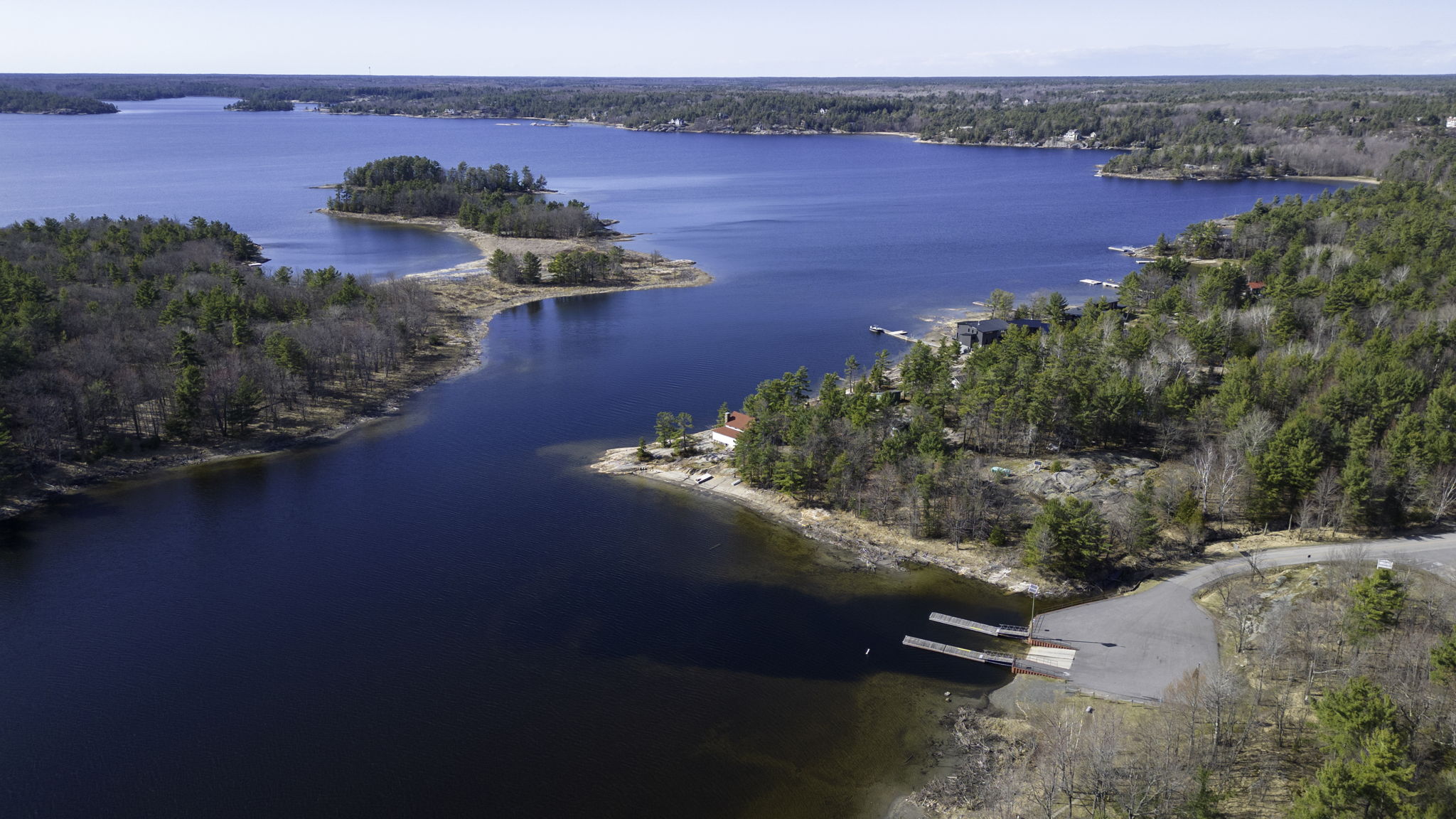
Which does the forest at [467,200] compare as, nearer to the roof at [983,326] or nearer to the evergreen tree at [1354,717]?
the roof at [983,326]

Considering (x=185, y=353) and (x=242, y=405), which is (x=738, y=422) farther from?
(x=185, y=353)

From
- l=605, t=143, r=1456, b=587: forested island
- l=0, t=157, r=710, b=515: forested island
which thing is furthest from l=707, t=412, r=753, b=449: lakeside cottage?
l=0, t=157, r=710, b=515: forested island

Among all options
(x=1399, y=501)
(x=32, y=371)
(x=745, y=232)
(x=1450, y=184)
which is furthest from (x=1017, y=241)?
(x=32, y=371)

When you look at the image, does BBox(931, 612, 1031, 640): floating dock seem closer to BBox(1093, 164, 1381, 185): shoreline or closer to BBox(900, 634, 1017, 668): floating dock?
BBox(900, 634, 1017, 668): floating dock

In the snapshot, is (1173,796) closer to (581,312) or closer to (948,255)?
(581,312)

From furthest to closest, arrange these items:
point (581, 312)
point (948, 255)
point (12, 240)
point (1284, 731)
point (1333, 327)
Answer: point (948, 255), point (581, 312), point (12, 240), point (1333, 327), point (1284, 731)

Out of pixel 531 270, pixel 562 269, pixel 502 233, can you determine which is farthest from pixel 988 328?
pixel 502 233
